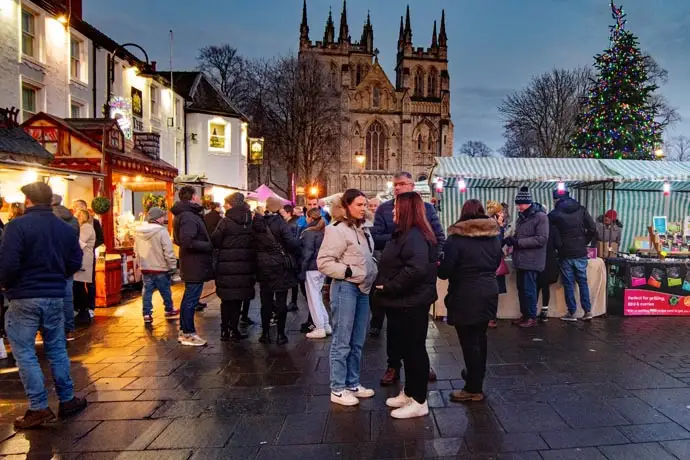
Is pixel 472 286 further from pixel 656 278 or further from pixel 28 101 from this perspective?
pixel 28 101

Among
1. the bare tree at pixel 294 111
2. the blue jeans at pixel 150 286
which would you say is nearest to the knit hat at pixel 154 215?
the blue jeans at pixel 150 286

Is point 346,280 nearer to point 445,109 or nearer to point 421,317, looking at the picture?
point 421,317

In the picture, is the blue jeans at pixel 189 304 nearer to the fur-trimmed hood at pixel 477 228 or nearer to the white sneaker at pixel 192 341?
the white sneaker at pixel 192 341

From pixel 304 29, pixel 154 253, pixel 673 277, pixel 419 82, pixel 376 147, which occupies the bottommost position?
pixel 673 277

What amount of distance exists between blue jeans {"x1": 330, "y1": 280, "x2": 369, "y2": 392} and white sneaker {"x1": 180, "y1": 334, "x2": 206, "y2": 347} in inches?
104

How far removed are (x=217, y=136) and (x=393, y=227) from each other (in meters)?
25.0

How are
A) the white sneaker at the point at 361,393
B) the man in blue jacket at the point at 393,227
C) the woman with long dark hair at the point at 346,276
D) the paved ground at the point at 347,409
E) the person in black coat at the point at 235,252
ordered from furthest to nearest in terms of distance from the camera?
the person in black coat at the point at 235,252 < the man in blue jacket at the point at 393,227 < the white sneaker at the point at 361,393 < the woman with long dark hair at the point at 346,276 < the paved ground at the point at 347,409

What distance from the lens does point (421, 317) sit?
3.91 meters

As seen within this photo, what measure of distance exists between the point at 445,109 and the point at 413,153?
6.59 metres

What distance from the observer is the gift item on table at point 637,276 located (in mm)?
8250

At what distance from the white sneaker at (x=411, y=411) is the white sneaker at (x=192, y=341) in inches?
128

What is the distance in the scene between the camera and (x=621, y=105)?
829 inches

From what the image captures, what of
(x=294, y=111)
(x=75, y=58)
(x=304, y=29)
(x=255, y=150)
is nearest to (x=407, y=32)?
(x=304, y=29)

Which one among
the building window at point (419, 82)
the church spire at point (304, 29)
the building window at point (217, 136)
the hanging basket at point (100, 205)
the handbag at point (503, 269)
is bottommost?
the handbag at point (503, 269)
